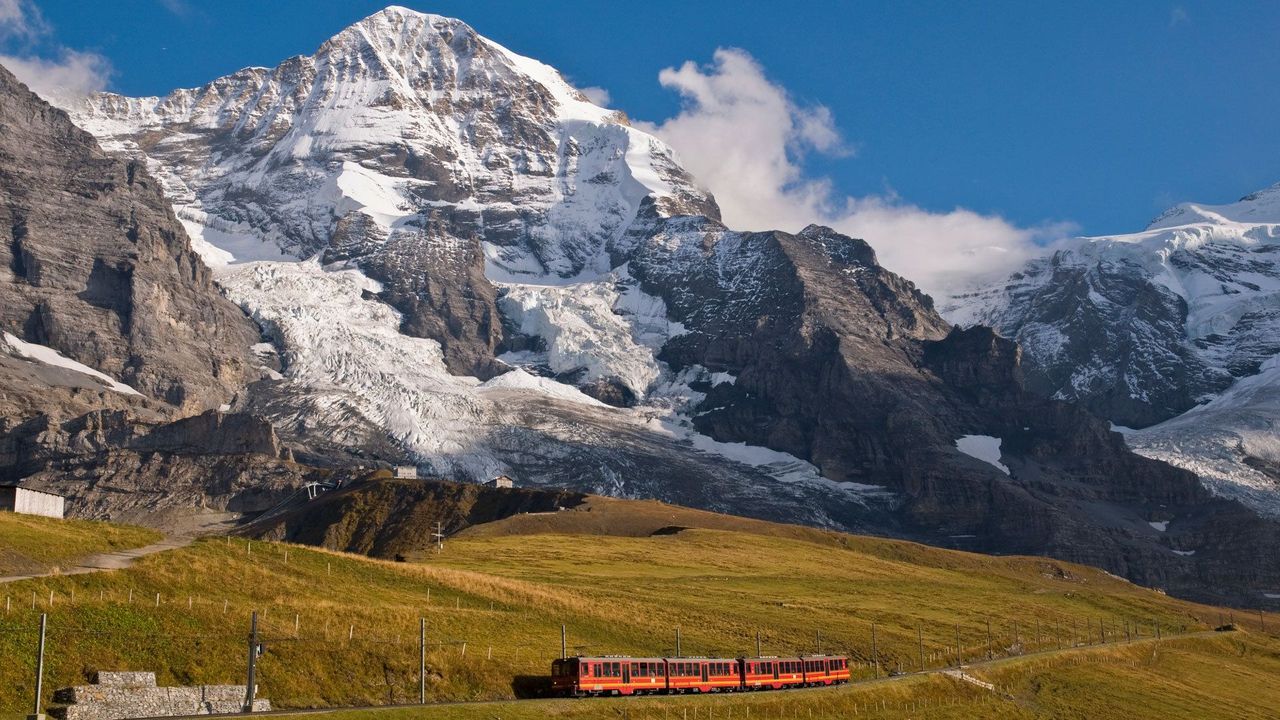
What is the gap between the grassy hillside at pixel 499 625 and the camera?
72.7 metres

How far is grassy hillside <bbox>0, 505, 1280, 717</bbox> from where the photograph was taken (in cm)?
7269

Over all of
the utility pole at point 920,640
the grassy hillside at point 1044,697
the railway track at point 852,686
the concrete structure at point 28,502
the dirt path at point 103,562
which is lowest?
the grassy hillside at point 1044,697

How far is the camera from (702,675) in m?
91.2

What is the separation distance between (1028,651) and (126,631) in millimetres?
91792

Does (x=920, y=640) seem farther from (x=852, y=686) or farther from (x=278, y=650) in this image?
(x=278, y=650)

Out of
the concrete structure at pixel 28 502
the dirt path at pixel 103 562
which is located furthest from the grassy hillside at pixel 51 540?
the concrete structure at pixel 28 502

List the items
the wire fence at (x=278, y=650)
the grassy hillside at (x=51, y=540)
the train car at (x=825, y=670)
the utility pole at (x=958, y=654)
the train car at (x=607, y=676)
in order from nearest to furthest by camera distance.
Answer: the wire fence at (x=278, y=650), the train car at (x=607, y=676), the grassy hillside at (x=51, y=540), the train car at (x=825, y=670), the utility pole at (x=958, y=654)

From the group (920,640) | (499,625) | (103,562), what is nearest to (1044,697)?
(920,640)

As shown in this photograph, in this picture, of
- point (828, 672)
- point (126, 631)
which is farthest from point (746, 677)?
point (126, 631)

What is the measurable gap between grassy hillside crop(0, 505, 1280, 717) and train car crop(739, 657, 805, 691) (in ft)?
9.40

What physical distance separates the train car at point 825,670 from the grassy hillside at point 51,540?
148 feet

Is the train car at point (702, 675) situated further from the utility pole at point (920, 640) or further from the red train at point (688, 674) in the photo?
the utility pole at point (920, 640)

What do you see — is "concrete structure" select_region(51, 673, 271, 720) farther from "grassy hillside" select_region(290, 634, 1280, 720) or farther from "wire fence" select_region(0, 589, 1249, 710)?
"grassy hillside" select_region(290, 634, 1280, 720)

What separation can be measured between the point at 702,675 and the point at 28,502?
5786 cm
